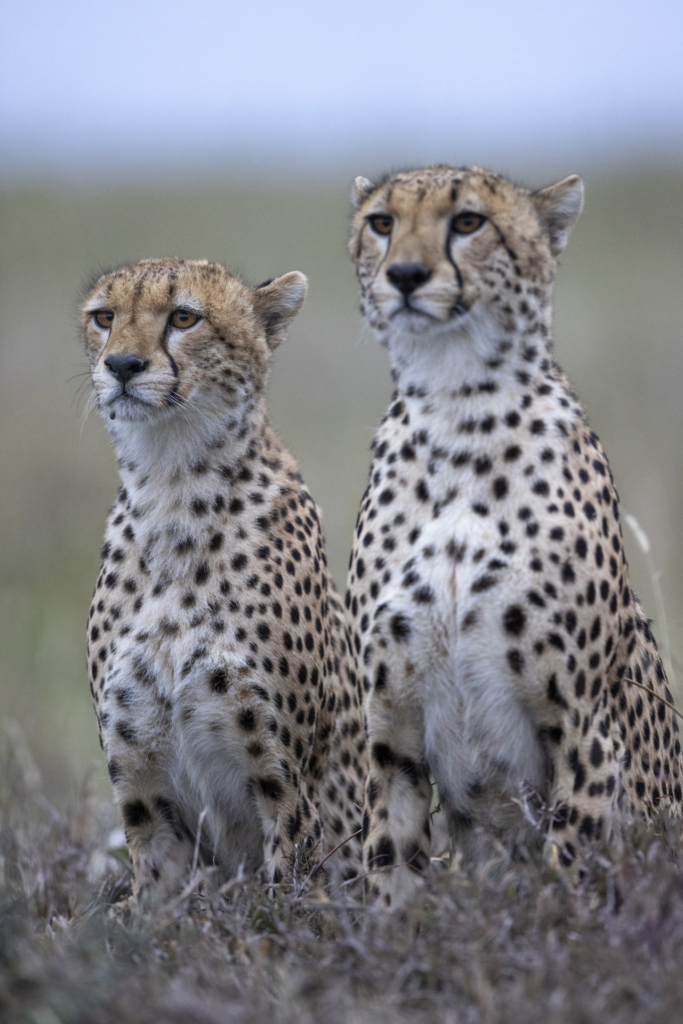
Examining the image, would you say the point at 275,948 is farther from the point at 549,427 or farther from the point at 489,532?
the point at 549,427

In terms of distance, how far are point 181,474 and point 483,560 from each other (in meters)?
0.85

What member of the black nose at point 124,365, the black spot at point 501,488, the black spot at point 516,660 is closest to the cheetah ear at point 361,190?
the black nose at point 124,365

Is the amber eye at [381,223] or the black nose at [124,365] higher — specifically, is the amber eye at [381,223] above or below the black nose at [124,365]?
above

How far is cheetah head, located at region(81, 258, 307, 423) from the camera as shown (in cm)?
289

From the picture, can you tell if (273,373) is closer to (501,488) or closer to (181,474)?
(181,474)

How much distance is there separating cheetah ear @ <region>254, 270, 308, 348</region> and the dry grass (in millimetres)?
1344

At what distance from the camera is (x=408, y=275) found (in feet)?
7.88

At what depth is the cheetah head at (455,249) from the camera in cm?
242

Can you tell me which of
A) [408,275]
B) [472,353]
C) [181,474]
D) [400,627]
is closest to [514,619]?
[400,627]

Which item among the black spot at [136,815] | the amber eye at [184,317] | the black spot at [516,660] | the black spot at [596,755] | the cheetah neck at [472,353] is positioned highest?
the amber eye at [184,317]

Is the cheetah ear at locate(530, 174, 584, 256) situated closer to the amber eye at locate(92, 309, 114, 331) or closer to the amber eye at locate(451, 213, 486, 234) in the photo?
the amber eye at locate(451, 213, 486, 234)

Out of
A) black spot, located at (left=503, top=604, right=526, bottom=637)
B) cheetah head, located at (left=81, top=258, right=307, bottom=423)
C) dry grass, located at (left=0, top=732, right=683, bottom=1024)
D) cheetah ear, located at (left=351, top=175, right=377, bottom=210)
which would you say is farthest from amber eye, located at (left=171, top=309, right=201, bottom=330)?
dry grass, located at (left=0, top=732, right=683, bottom=1024)

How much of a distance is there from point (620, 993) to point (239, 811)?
1258mm

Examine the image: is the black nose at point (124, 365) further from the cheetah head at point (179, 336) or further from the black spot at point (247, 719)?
the black spot at point (247, 719)
